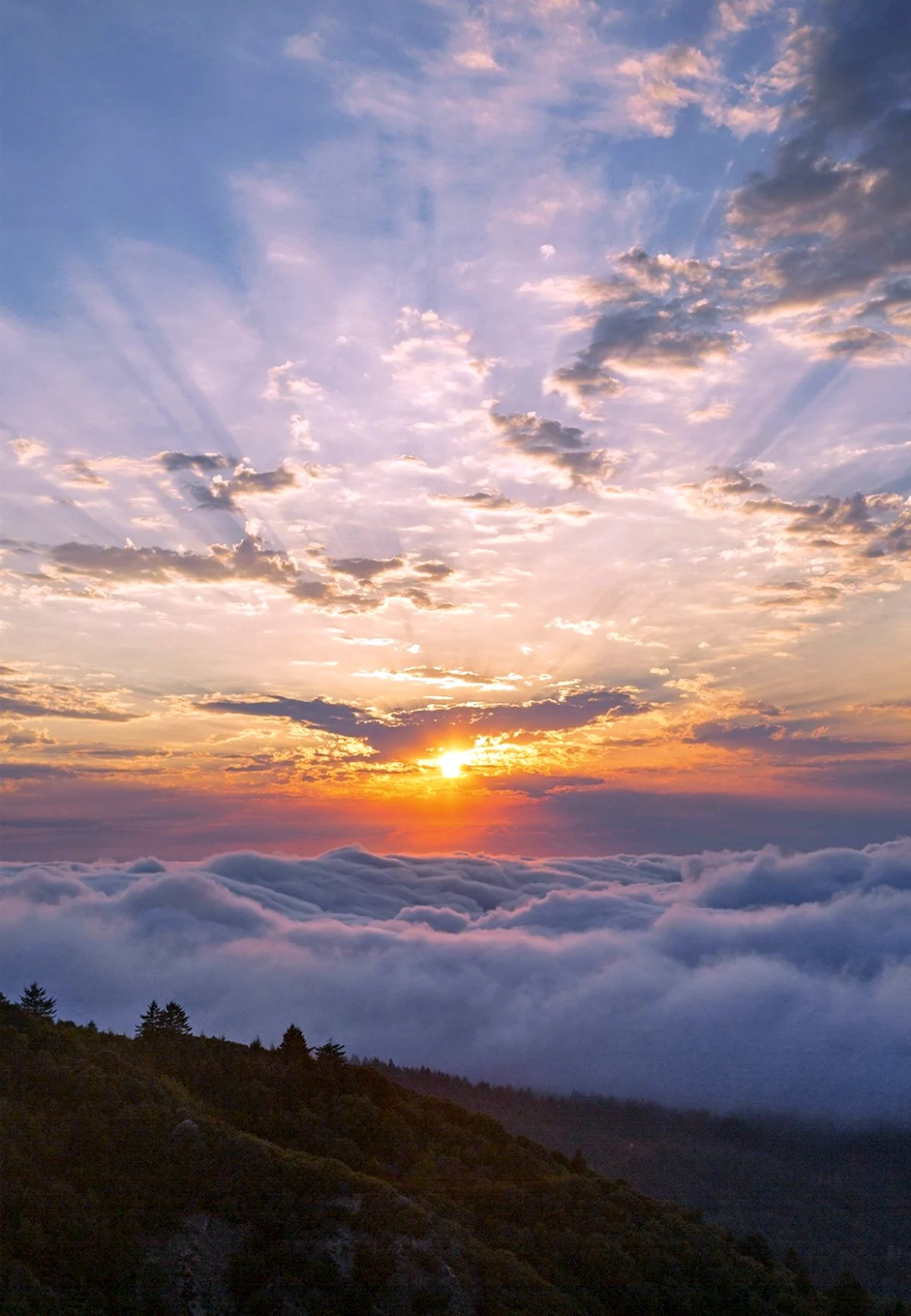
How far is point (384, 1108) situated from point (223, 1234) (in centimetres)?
3748

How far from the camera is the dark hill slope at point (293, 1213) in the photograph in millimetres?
67750

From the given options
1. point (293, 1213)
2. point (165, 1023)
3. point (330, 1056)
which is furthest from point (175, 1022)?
point (293, 1213)

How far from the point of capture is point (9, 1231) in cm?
6506

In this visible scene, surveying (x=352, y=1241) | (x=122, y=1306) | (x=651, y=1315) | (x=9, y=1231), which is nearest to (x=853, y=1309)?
(x=651, y=1315)

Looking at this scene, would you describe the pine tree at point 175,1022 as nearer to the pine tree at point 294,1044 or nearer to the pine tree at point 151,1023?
the pine tree at point 151,1023

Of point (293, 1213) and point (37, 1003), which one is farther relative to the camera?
point (37, 1003)

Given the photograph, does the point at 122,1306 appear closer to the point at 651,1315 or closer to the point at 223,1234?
the point at 223,1234

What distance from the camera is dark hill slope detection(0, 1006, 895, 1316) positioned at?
67.8 meters

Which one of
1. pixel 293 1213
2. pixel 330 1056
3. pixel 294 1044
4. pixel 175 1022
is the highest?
pixel 175 1022

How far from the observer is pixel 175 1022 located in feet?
384

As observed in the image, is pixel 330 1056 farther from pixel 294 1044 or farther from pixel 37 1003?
pixel 37 1003

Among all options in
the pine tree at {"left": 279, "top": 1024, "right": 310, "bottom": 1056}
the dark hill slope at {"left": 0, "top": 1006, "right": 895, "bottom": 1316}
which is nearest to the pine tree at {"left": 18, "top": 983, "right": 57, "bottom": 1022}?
the dark hill slope at {"left": 0, "top": 1006, "right": 895, "bottom": 1316}

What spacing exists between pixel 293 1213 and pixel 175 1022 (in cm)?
4879

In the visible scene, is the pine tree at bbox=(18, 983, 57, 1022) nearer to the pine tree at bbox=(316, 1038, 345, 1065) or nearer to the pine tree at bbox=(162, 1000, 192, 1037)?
the pine tree at bbox=(162, 1000, 192, 1037)
